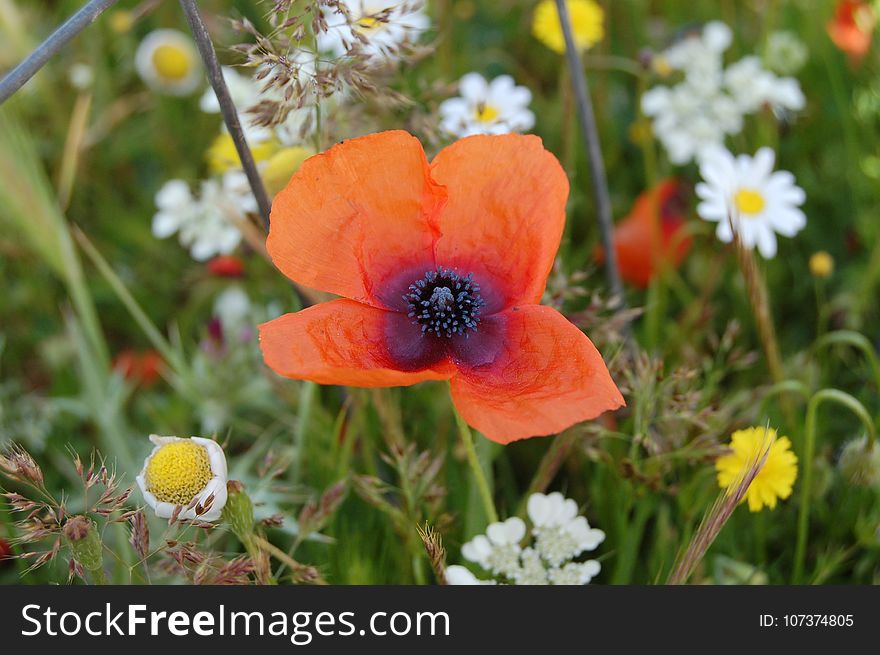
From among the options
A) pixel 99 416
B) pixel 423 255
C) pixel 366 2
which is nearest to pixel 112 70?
pixel 366 2

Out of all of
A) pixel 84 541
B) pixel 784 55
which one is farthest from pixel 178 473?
pixel 784 55

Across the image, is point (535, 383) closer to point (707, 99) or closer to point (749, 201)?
point (749, 201)

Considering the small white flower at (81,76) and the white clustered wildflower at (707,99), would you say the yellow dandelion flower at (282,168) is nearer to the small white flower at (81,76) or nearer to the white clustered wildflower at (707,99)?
the white clustered wildflower at (707,99)

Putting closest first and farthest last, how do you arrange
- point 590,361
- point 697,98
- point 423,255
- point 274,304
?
point 590,361, point 423,255, point 274,304, point 697,98

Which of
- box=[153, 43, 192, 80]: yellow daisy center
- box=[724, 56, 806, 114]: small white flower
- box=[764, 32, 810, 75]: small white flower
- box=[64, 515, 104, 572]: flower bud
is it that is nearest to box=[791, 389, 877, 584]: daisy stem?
box=[724, 56, 806, 114]: small white flower

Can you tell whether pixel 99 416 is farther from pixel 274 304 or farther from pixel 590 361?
pixel 590 361

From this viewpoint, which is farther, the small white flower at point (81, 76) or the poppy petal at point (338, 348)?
the small white flower at point (81, 76)

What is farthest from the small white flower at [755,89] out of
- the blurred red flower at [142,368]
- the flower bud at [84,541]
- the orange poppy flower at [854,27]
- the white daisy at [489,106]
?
the flower bud at [84,541]
